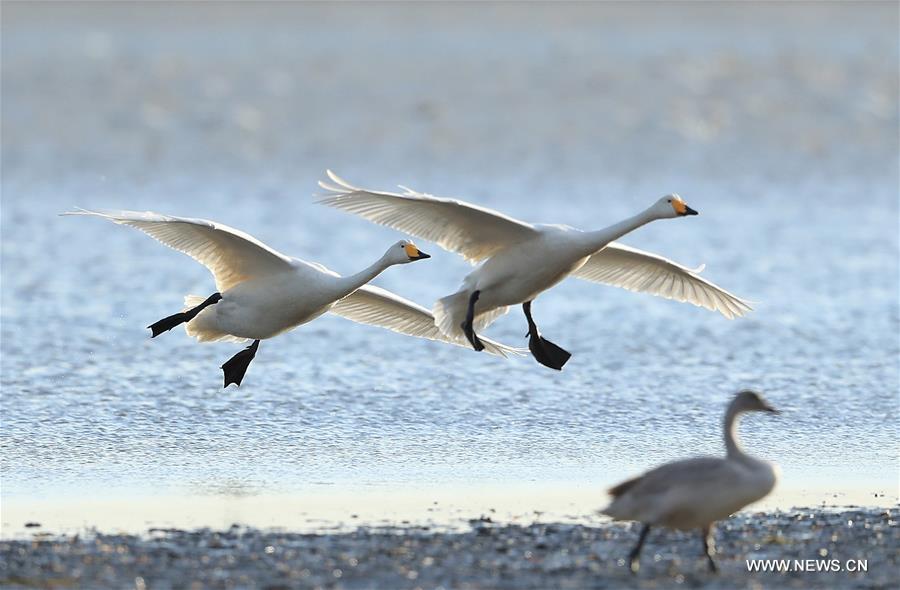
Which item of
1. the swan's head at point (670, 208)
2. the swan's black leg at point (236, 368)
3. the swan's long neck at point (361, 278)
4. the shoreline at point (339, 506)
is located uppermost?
the swan's head at point (670, 208)

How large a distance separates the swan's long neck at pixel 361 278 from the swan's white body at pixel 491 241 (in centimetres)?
32

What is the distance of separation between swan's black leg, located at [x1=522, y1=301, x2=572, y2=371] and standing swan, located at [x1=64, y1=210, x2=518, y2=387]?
236mm

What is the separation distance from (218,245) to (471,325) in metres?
1.83

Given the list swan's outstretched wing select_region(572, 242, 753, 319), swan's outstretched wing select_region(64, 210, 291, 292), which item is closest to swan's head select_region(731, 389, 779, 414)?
swan's outstretched wing select_region(572, 242, 753, 319)

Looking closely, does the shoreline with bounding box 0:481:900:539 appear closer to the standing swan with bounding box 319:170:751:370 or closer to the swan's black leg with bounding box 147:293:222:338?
the standing swan with bounding box 319:170:751:370

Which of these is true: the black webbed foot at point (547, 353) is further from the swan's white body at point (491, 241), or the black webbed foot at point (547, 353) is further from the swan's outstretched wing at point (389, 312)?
the swan's white body at point (491, 241)

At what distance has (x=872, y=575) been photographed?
26.2 feet

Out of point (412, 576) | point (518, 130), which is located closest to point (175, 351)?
point (412, 576)

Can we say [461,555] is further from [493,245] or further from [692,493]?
[493,245]

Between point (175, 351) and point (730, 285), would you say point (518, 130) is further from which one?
point (175, 351)

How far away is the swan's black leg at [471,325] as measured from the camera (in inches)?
449

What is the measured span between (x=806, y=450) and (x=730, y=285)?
748 cm

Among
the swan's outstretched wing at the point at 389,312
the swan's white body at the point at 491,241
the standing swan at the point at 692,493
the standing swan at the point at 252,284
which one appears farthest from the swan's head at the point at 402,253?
the standing swan at the point at 692,493

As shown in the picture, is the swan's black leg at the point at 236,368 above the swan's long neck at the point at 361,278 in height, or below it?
below
